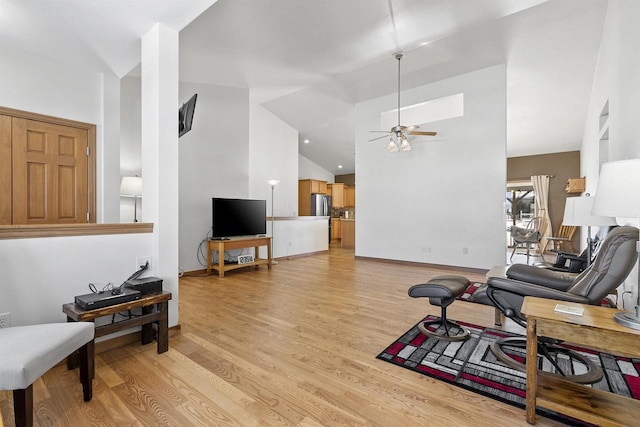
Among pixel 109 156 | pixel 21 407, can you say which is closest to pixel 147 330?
pixel 21 407

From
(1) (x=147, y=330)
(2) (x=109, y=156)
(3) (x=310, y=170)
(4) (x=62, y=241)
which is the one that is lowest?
(1) (x=147, y=330)

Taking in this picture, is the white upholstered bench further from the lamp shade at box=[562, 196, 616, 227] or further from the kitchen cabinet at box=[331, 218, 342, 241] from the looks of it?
the kitchen cabinet at box=[331, 218, 342, 241]

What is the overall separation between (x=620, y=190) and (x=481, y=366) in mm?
1401

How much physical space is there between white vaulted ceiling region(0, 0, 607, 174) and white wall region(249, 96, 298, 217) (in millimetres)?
635

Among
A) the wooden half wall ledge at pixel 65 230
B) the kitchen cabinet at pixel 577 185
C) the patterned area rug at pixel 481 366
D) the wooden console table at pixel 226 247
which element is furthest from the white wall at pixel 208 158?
the kitchen cabinet at pixel 577 185

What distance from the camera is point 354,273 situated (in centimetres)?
533

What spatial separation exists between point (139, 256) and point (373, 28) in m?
3.75

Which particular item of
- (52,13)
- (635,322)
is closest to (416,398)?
(635,322)

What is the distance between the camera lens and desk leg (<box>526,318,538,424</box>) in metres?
1.56

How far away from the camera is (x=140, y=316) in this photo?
7.70 ft

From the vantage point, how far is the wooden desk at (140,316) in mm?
1991

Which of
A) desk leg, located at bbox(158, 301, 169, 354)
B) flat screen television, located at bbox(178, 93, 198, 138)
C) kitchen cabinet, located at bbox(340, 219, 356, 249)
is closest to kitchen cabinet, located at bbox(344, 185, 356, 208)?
kitchen cabinet, located at bbox(340, 219, 356, 249)

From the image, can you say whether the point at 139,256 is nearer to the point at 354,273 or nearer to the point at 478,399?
the point at 478,399

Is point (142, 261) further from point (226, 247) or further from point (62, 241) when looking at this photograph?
point (226, 247)
